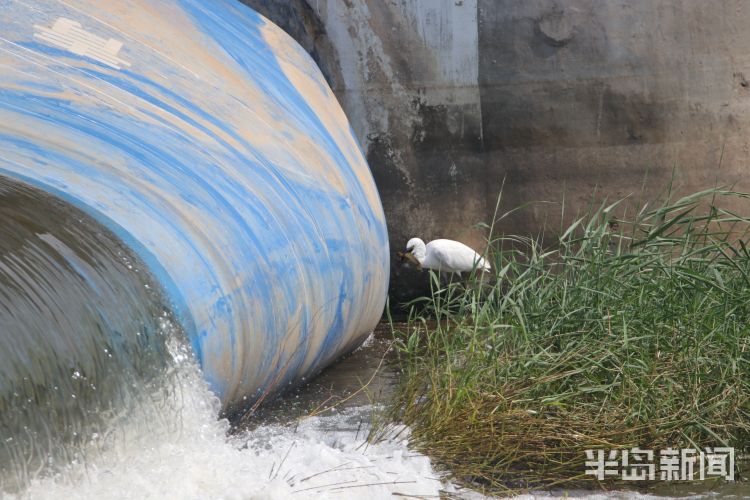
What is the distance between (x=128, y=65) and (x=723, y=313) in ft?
7.38

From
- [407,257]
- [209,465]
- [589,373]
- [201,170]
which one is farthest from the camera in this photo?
[407,257]

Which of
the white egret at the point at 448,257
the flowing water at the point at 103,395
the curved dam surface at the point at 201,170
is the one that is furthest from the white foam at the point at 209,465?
the white egret at the point at 448,257

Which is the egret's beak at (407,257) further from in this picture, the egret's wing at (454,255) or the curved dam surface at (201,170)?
the curved dam surface at (201,170)

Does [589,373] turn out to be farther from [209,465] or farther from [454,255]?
[454,255]

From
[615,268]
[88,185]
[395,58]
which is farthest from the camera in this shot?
[395,58]

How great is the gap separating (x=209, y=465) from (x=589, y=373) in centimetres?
130

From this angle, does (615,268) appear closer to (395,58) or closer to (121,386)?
(121,386)

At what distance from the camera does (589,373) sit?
3.52 m

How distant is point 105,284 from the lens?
2.86 metres

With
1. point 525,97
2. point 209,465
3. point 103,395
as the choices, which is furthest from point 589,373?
point 525,97

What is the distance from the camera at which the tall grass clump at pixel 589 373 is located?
10.8 feet

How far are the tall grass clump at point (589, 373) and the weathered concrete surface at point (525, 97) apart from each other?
215 cm

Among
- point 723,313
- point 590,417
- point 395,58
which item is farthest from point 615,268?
point 395,58

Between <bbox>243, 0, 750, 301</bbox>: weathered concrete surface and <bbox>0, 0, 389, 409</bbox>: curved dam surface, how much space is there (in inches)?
57.1
